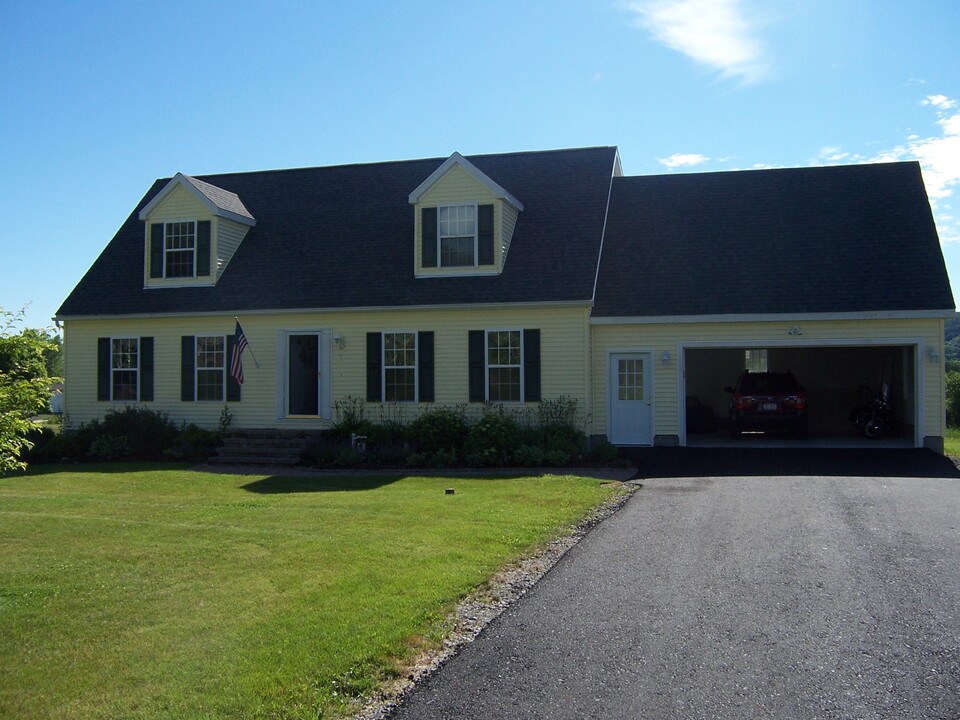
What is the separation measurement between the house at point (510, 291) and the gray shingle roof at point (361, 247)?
6 cm

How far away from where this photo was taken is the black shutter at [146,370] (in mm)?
21266

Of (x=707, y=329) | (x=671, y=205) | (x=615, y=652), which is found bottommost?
(x=615, y=652)

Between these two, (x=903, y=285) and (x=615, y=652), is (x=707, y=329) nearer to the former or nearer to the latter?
(x=903, y=285)

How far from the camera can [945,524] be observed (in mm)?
10305

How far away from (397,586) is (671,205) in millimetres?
16678

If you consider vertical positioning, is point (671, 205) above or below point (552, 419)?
above

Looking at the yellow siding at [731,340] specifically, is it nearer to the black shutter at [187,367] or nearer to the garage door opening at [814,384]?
the garage door opening at [814,384]

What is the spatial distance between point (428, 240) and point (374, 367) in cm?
322

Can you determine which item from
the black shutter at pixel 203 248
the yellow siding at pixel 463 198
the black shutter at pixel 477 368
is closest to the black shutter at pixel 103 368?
the black shutter at pixel 203 248

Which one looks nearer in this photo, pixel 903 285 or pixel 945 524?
pixel 945 524

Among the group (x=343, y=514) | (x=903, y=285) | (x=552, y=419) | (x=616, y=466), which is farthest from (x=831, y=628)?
(x=903, y=285)

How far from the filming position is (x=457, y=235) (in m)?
20.0

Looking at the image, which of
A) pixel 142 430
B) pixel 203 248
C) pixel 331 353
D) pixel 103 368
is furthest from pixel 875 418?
pixel 103 368

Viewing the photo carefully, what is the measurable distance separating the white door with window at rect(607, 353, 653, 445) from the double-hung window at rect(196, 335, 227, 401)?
9290mm
